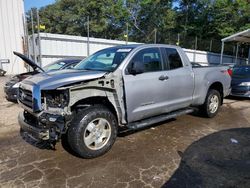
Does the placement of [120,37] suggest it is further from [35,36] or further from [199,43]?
[35,36]

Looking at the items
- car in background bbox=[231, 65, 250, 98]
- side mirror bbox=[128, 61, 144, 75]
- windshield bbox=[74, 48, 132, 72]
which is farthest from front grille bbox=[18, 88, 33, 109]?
car in background bbox=[231, 65, 250, 98]

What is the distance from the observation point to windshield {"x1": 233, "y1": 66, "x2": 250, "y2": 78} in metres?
8.95

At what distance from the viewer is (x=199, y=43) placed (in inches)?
1196

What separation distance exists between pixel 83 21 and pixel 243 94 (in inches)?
1354

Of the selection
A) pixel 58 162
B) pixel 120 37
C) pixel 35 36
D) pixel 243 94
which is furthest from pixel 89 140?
pixel 120 37

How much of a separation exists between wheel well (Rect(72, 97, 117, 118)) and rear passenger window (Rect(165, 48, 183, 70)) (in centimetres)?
170

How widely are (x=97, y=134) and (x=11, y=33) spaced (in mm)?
15137

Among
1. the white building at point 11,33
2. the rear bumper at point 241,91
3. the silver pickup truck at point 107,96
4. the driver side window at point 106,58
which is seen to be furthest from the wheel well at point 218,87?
the white building at point 11,33

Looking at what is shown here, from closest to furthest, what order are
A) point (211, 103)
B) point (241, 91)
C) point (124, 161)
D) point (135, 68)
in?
point (124, 161) → point (135, 68) → point (211, 103) → point (241, 91)

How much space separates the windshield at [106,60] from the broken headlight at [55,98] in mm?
975

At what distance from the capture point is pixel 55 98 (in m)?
3.45

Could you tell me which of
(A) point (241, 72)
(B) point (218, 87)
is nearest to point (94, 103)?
(B) point (218, 87)

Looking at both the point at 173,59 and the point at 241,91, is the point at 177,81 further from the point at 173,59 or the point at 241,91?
the point at 241,91

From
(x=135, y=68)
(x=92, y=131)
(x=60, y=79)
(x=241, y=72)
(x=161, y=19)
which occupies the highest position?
(x=161, y=19)
